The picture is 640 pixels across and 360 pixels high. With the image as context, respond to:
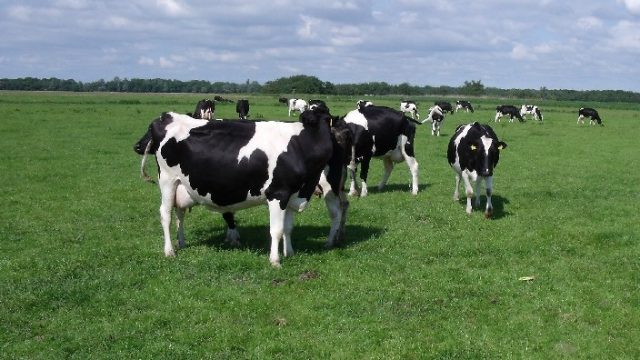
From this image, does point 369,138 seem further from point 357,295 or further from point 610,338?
point 610,338

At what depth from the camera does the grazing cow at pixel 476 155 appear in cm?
1420

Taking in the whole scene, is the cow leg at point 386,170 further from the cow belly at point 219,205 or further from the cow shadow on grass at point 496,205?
the cow belly at point 219,205

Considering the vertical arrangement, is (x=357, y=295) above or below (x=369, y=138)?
below

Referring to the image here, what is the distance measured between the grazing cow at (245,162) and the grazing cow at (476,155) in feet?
13.9

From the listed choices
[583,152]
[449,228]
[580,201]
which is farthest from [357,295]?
[583,152]

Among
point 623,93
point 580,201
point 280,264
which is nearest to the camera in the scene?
point 280,264

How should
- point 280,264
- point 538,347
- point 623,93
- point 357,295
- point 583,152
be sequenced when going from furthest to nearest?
point 623,93 < point 583,152 < point 280,264 < point 357,295 < point 538,347

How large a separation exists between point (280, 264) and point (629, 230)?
697cm

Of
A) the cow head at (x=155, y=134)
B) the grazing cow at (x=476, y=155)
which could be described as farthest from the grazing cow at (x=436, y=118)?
the cow head at (x=155, y=134)

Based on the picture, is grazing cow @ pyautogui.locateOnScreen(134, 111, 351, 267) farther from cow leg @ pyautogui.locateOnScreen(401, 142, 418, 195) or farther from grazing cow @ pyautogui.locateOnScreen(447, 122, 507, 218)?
cow leg @ pyautogui.locateOnScreen(401, 142, 418, 195)

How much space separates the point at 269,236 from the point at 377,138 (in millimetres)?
5530

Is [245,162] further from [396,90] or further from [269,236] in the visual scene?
[396,90]

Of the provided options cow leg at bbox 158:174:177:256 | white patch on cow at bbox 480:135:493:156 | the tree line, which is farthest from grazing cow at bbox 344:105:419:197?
the tree line

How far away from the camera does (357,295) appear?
9.05 m
